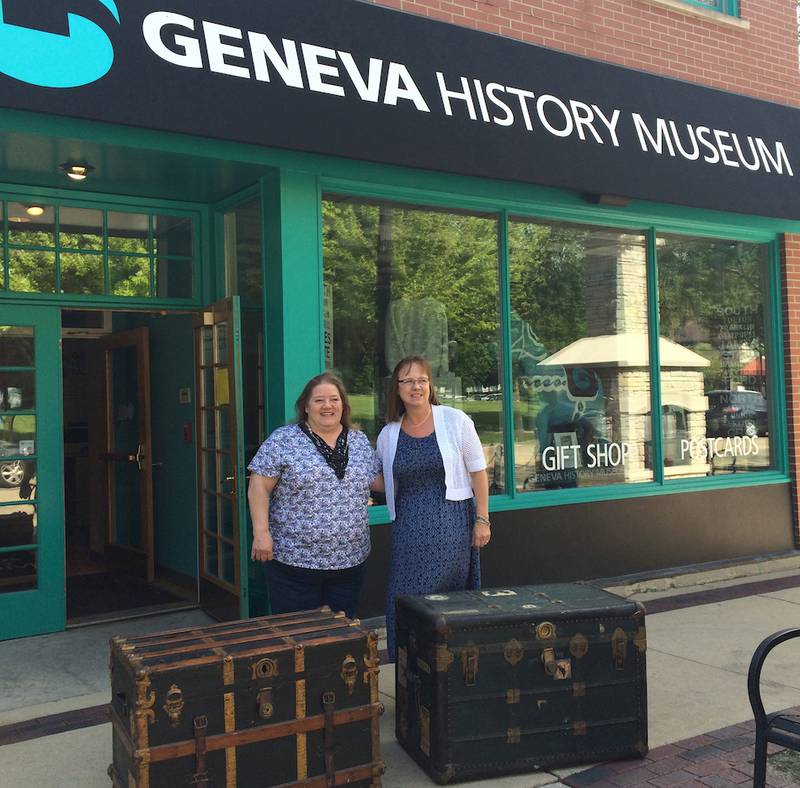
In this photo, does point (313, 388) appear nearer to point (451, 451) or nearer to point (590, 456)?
point (451, 451)

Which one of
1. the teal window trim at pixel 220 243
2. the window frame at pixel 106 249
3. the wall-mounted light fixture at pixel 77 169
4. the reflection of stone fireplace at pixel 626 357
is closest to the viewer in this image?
the wall-mounted light fixture at pixel 77 169

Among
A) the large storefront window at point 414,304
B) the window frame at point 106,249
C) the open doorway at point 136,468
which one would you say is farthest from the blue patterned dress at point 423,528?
the open doorway at point 136,468

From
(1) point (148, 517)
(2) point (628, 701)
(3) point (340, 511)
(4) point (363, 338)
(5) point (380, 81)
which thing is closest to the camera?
(2) point (628, 701)

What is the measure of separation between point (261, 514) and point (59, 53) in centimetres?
257

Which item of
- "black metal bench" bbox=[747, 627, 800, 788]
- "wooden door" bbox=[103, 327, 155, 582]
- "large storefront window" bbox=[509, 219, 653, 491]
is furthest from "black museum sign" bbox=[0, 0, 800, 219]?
"black metal bench" bbox=[747, 627, 800, 788]

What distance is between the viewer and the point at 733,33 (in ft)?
26.7

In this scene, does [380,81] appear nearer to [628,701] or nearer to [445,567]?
[445,567]

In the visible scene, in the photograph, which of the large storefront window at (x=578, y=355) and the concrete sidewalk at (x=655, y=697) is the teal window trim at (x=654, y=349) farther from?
the concrete sidewalk at (x=655, y=697)

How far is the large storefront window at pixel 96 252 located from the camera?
5.75 metres

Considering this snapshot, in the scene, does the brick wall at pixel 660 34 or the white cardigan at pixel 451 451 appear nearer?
the white cardigan at pixel 451 451

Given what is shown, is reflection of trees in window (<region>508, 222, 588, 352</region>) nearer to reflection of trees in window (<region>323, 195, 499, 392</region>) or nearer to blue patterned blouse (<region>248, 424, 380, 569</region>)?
reflection of trees in window (<region>323, 195, 499, 392</region>)

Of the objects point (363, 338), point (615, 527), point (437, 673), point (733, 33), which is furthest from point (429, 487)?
point (733, 33)

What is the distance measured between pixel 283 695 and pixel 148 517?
4162 mm

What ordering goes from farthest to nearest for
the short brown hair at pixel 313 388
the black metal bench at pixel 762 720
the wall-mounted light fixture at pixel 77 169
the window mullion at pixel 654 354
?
the window mullion at pixel 654 354, the wall-mounted light fixture at pixel 77 169, the short brown hair at pixel 313 388, the black metal bench at pixel 762 720
